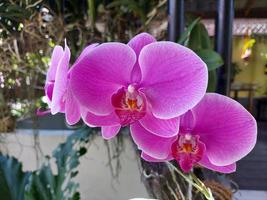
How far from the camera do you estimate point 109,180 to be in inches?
62.4

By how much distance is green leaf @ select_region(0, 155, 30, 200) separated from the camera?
1.10 meters

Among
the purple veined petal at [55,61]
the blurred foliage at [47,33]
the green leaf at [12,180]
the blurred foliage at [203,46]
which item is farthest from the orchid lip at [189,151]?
the blurred foliage at [47,33]

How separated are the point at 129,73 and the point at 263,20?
4.27 meters

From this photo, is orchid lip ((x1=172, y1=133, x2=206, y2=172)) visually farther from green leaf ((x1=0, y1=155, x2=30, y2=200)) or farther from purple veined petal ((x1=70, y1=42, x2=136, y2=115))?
green leaf ((x1=0, y1=155, x2=30, y2=200))

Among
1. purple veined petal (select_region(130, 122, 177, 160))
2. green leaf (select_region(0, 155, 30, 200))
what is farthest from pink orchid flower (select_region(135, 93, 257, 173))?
green leaf (select_region(0, 155, 30, 200))

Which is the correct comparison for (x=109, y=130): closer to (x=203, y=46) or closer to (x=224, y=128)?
(x=224, y=128)

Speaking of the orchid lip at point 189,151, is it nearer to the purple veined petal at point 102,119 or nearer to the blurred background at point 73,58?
the purple veined petal at point 102,119

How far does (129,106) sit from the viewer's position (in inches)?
8.6

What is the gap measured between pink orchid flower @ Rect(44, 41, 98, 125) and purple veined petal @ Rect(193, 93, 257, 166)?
3.4 inches

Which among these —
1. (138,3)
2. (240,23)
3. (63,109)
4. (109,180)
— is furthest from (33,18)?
(240,23)

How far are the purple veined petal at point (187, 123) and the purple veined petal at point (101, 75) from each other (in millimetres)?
50

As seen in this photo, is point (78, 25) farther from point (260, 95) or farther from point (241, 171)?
point (260, 95)

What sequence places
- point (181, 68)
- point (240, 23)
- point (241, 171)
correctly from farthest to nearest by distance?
point (240, 23), point (241, 171), point (181, 68)

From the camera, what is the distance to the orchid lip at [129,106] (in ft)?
0.72
